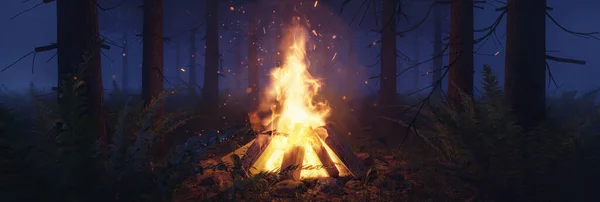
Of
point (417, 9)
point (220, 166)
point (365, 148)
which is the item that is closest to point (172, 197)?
point (220, 166)

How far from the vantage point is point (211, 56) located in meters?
13.6

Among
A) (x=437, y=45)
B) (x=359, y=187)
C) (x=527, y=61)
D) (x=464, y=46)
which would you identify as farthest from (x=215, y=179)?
(x=437, y=45)

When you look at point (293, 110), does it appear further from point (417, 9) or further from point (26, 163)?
point (417, 9)

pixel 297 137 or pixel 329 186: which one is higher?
pixel 297 137

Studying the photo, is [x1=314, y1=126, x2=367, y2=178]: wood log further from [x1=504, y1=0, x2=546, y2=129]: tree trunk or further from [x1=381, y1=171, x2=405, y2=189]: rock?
[x1=504, y1=0, x2=546, y2=129]: tree trunk

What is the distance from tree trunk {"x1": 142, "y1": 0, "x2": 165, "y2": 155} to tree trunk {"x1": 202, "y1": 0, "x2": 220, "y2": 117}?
5.76 metres

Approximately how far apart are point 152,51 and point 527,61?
6450mm

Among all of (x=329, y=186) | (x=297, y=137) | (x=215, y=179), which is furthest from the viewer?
(x=297, y=137)

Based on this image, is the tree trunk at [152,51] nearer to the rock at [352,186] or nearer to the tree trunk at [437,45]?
the rock at [352,186]

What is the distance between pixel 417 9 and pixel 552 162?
22488mm

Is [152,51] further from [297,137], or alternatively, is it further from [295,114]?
[297,137]

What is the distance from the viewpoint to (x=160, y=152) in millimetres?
7508

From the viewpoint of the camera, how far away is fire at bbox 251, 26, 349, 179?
6.59 metres

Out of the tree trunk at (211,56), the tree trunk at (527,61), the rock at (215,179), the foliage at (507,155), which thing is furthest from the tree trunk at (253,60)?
the foliage at (507,155)
